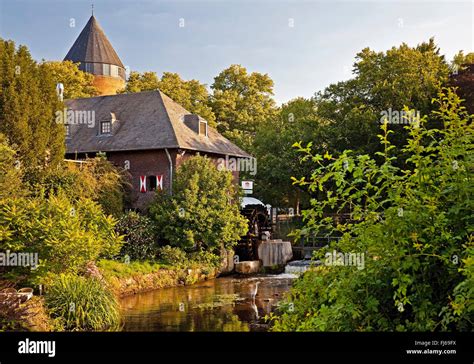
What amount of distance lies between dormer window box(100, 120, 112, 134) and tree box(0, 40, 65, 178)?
1045 millimetres

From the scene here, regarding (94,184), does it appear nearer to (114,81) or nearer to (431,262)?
(114,81)

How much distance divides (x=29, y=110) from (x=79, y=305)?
5.88 meters

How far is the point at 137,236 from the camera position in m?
14.3

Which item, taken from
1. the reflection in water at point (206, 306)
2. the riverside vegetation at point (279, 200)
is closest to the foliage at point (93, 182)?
the riverside vegetation at point (279, 200)

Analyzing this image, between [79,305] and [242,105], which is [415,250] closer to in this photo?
[242,105]

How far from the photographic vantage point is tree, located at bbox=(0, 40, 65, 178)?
1198 centimetres

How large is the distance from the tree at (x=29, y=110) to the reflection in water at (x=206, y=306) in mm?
3927

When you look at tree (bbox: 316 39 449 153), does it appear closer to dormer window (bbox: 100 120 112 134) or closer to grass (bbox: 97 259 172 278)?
dormer window (bbox: 100 120 112 134)

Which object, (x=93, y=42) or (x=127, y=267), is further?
(x=127, y=267)

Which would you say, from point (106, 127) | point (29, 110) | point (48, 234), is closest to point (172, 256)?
point (106, 127)

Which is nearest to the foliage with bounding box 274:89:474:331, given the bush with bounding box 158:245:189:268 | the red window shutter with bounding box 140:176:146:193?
the bush with bounding box 158:245:189:268

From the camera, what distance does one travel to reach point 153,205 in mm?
15625
